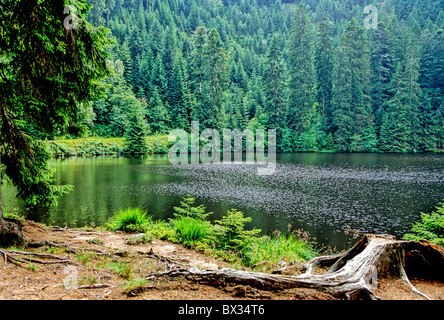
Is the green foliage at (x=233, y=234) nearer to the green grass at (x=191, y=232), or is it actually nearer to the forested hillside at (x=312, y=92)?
the green grass at (x=191, y=232)

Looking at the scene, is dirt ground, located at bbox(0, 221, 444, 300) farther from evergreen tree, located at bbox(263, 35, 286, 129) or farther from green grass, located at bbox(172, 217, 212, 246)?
evergreen tree, located at bbox(263, 35, 286, 129)

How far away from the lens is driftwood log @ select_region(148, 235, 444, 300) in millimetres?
3279

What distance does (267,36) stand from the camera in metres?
116

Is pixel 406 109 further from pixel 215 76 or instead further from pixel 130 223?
pixel 130 223

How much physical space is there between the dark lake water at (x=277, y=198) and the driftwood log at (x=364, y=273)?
6079 millimetres

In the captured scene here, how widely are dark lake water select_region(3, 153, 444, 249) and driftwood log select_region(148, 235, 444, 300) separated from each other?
608 centimetres

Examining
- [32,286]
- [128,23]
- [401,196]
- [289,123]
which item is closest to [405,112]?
[289,123]

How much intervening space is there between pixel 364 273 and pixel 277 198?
1309 centimetres

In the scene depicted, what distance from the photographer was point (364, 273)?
138 inches

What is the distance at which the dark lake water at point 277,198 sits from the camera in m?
12.1

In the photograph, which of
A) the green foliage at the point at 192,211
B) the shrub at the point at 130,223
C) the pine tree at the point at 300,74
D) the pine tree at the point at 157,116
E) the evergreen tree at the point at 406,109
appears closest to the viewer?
the shrub at the point at 130,223

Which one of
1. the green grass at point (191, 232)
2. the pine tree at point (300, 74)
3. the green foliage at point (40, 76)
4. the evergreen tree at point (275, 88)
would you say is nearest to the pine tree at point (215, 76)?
the evergreen tree at point (275, 88)

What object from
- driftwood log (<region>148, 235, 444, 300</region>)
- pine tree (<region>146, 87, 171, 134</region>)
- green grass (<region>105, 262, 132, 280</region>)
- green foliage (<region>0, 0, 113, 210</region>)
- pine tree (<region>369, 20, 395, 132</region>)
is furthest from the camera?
pine tree (<region>146, 87, 171, 134</region>)

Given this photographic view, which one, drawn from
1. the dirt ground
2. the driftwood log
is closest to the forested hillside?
the dirt ground
